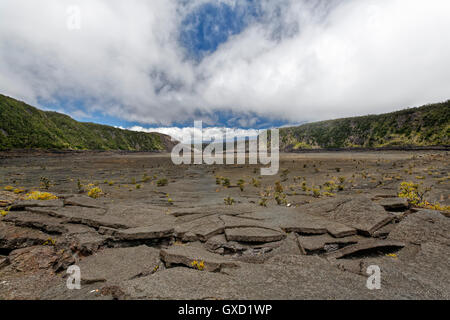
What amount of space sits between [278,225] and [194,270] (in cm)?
419

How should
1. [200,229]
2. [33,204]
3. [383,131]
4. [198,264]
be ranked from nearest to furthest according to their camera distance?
[198,264] < [200,229] < [33,204] < [383,131]

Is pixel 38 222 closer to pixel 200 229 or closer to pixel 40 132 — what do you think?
pixel 200 229

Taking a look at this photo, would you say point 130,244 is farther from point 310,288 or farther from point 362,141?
point 362,141

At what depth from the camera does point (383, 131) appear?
93.1 metres

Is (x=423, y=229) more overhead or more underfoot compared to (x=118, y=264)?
more overhead

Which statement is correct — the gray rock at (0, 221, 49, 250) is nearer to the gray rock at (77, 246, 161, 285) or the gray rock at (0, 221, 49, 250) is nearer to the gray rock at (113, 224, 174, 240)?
the gray rock at (77, 246, 161, 285)

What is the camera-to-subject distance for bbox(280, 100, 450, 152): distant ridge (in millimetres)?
72000

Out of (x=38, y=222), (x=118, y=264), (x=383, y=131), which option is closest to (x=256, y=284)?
(x=118, y=264)

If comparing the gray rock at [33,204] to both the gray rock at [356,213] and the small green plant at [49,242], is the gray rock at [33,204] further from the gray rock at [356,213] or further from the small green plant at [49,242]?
the gray rock at [356,213]

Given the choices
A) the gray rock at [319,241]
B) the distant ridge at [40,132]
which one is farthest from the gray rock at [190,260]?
the distant ridge at [40,132]

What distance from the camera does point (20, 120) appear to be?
3191 inches

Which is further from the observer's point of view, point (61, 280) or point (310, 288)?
point (61, 280)

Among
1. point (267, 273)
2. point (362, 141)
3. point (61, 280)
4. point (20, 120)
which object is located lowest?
point (61, 280)
